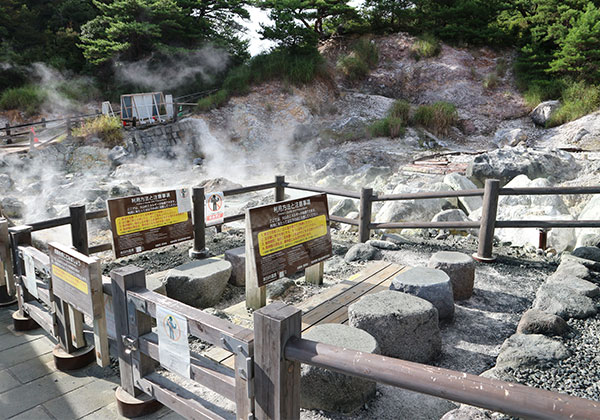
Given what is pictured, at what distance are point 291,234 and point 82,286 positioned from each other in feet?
6.82

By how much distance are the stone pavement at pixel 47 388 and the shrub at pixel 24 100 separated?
65.0ft

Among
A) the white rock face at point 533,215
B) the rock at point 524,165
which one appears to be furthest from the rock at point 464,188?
the rock at point 524,165

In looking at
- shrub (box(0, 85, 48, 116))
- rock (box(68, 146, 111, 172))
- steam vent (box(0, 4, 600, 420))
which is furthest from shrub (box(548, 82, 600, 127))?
shrub (box(0, 85, 48, 116))

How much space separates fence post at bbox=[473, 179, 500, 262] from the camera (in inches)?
212

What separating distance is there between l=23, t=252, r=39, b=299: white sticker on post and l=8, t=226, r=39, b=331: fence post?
0.18 metres

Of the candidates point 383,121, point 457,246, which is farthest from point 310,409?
point 383,121

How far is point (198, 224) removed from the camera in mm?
5941

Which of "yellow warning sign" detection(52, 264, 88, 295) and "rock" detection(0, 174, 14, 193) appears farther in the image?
"rock" detection(0, 174, 14, 193)

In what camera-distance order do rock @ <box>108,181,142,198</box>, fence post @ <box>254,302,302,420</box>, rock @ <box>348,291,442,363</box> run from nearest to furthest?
fence post @ <box>254,302,302,420</box>, rock @ <box>348,291,442,363</box>, rock @ <box>108,181,142,198</box>

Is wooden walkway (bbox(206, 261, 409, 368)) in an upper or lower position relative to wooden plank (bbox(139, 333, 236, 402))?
lower

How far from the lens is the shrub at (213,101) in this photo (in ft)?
62.9

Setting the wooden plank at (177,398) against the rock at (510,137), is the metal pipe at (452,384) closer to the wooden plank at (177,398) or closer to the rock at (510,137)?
the wooden plank at (177,398)

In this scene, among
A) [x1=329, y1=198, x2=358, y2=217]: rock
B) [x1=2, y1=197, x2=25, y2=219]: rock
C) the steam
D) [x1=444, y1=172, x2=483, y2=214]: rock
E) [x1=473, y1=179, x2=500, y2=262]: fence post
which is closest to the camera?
[x1=473, y1=179, x2=500, y2=262]: fence post

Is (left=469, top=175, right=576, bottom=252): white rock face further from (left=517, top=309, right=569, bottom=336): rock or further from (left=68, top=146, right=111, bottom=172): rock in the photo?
(left=68, top=146, right=111, bottom=172): rock
